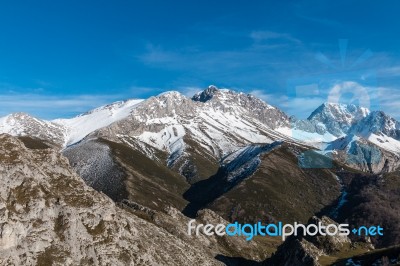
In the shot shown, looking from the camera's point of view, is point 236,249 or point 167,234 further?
point 236,249

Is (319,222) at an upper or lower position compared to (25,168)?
lower

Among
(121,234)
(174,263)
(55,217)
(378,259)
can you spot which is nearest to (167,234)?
(174,263)

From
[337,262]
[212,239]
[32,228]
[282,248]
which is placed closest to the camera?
[32,228]

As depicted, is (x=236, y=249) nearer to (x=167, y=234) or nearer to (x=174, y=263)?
(x=167, y=234)

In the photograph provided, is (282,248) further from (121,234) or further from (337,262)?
(121,234)

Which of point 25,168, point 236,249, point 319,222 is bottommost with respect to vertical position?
point 236,249

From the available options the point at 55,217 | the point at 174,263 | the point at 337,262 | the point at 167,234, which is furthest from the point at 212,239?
the point at 55,217

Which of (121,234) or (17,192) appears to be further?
(121,234)

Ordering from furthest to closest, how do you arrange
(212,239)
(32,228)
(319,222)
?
(212,239) → (319,222) → (32,228)

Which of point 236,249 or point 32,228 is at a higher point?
point 32,228
